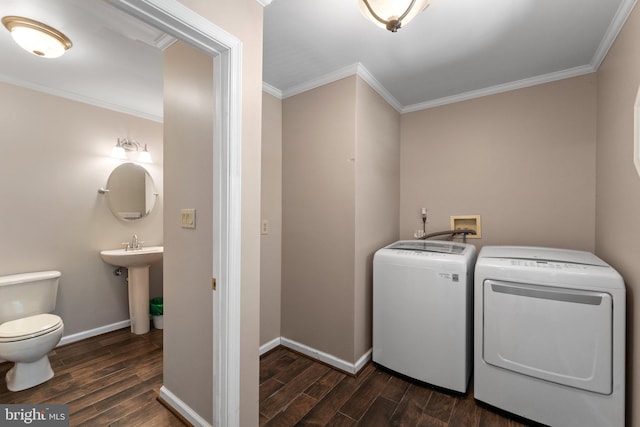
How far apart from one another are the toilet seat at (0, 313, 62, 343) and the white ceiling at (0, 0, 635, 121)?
6.20 feet

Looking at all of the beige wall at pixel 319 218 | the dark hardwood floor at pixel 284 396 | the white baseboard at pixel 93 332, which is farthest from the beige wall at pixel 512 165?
the white baseboard at pixel 93 332

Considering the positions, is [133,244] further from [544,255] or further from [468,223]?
[544,255]

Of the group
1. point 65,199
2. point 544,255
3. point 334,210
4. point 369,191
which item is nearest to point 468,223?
point 544,255

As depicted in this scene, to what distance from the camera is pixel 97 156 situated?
2.61m

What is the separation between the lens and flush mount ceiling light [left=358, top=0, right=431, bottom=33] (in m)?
1.07

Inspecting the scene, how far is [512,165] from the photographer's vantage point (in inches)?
87.4

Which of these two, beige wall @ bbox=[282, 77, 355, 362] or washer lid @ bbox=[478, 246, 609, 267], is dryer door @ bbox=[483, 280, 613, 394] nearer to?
washer lid @ bbox=[478, 246, 609, 267]

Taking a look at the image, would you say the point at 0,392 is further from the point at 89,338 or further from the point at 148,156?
the point at 148,156

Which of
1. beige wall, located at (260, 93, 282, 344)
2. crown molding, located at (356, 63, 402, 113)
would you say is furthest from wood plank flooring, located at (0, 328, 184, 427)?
crown molding, located at (356, 63, 402, 113)

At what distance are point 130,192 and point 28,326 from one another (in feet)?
4.62

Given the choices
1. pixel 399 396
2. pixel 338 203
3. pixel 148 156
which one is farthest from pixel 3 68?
pixel 399 396

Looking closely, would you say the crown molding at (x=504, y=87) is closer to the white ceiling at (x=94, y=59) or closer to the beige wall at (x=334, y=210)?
the beige wall at (x=334, y=210)

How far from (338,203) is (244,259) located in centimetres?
102

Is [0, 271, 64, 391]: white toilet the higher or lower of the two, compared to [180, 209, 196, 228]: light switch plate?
lower
